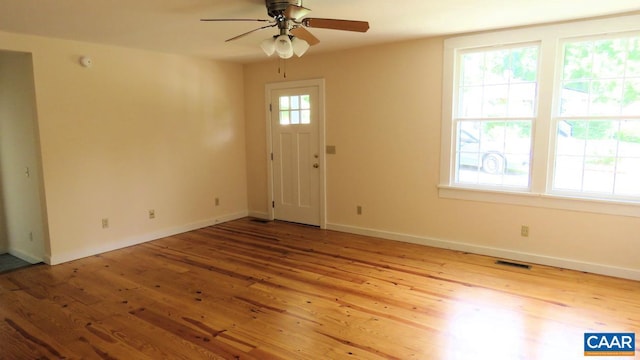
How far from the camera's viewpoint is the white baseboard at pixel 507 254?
3619 millimetres

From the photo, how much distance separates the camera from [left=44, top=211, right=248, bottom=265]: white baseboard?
4.19 metres

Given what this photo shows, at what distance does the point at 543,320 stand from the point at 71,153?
15.7 feet

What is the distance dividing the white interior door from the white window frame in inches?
71.7

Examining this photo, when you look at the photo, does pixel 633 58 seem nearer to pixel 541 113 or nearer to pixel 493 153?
pixel 541 113

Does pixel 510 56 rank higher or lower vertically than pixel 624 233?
higher

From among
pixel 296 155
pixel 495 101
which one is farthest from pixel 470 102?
pixel 296 155

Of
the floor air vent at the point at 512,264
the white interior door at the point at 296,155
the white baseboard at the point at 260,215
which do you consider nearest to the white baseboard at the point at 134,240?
the white baseboard at the point at 260,215

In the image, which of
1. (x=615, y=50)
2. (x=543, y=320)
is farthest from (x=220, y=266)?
(x=615, y=50)

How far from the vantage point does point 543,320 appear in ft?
9.23

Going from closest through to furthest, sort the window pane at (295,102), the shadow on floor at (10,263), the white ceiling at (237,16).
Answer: the white ceiling at (237,16), the shadow on floor at (10,263), the window pane at (295,102)

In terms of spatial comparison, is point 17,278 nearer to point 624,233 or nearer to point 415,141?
point 415,141

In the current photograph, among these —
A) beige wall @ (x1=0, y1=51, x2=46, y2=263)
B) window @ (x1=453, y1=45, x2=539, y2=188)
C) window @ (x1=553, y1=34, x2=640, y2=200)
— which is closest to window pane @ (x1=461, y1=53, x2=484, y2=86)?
window @ (x1=453, y1=45, x2=539, y2=188)

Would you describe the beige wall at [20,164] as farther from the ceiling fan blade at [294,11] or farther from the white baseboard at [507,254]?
the white baseboard at [507,254]

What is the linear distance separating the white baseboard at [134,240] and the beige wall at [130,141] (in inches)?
0.5
